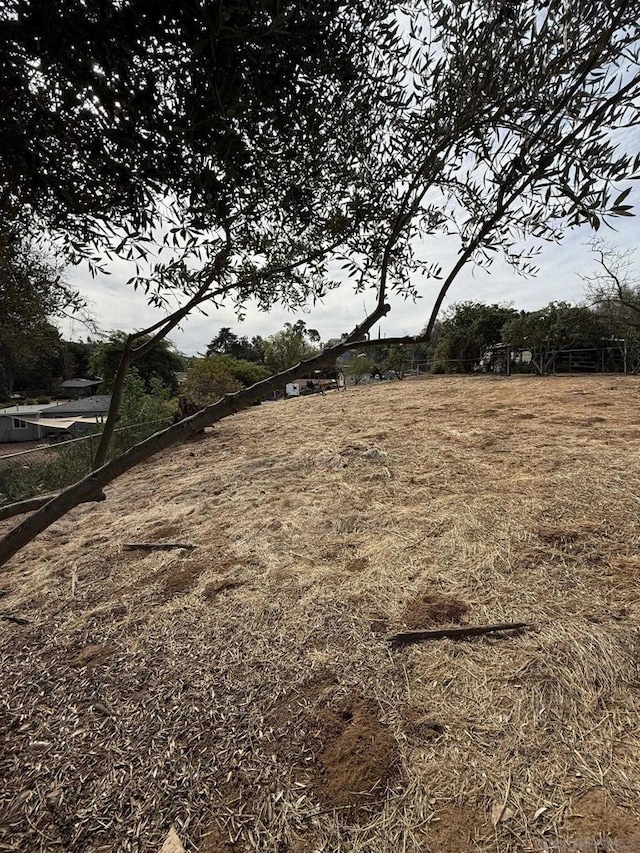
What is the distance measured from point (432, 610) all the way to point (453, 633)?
190mm

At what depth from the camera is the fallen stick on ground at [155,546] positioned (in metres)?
3.01

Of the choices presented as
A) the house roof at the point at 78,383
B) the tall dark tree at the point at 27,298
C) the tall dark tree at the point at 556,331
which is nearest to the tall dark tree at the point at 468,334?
the tall dark tree at the point at 556,331

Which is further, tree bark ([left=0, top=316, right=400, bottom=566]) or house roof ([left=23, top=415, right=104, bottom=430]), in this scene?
house roof ([left=23, top=415, right=104, bottom=430])

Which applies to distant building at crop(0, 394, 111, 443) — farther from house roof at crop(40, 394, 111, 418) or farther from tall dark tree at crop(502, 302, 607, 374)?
tall dark tree at crop(502, 302, 607, 374)

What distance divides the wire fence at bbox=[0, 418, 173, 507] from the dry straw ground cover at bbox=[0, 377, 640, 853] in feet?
5.62

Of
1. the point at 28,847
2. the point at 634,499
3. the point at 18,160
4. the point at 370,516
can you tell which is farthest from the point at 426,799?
the point at 634,499

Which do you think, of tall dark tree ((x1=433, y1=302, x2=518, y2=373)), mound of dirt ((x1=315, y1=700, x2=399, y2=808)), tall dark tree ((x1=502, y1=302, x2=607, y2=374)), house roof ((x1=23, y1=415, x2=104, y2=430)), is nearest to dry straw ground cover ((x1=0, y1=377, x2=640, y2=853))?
mound of dirt ((x1=315, y1=700, x2=399, y2=808))

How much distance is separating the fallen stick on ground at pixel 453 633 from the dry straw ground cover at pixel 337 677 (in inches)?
1.8

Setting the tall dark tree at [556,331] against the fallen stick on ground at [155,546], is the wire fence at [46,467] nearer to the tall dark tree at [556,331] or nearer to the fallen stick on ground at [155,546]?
the fallen stick on ground at [155,546]

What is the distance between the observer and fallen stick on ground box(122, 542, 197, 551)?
119 inches

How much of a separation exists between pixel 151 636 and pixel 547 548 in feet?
8.13

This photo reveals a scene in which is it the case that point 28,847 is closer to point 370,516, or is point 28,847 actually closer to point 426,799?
point 426,799

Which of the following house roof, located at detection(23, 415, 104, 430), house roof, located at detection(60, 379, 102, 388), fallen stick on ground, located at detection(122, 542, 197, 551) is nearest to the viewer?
fallen stick on ground, located at detection(122, 542, 197, 551)

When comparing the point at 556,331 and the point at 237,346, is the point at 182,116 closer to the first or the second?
the point at 556,331
